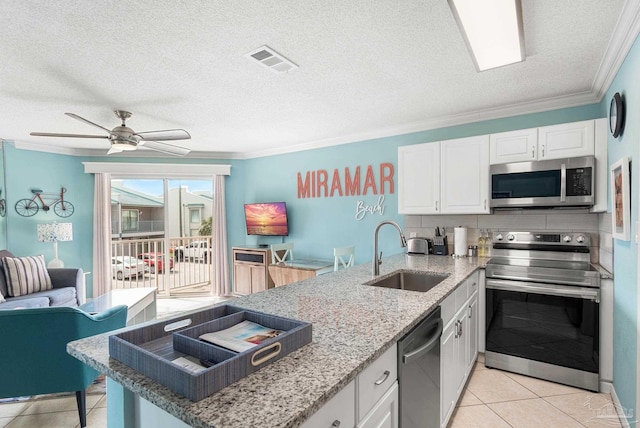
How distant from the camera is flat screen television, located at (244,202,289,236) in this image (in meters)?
5.18

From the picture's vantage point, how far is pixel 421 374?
1.50 meters

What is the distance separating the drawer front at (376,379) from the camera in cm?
105

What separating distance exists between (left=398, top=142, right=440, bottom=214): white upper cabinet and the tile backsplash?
1.13 feet

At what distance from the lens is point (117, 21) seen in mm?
1854

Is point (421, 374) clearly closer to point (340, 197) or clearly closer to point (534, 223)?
point (534, 223)

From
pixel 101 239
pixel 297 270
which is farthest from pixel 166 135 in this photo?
pixel 101 239

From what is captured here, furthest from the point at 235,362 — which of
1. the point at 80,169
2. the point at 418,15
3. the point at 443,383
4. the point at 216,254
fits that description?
the point at 80,169

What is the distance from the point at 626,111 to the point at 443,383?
6.89ft

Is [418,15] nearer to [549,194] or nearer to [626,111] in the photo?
[626,111]

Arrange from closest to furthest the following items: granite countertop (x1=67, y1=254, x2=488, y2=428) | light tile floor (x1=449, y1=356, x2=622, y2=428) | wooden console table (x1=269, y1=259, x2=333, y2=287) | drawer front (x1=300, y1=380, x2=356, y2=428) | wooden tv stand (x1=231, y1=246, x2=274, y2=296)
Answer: granite countertop (x1=67, y1=254, x2=488, y2=428), drawer front (x1=300, y1=380, x2=356, y2=428), light tile floor (x1=449, y1=356, x2=622, y2=428), wooden console table (x1=269, y1=259, x2=333, y2=287), wooden tv stand (x1=231, y1=246, x2=274, y2=296)

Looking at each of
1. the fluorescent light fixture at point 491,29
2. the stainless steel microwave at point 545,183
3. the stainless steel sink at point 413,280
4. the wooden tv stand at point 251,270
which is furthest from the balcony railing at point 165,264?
the fluorescent light fixture at point 491,29

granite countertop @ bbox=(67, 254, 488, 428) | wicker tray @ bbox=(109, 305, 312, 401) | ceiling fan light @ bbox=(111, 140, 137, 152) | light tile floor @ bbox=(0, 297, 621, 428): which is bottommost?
light tile floor @ bbox=(0, 297, 621, 428)

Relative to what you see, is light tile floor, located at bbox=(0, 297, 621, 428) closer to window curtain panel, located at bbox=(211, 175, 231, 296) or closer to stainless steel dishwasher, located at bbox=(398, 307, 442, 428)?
stainless steel dishwasher, located at bbox=(398, 307, 442, 428)

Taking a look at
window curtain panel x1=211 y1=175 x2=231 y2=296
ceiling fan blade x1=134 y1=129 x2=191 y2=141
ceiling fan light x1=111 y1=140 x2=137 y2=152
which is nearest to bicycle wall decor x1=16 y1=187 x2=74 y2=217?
window curtain panel x1=211 y1=175 x2=231 y2=296
